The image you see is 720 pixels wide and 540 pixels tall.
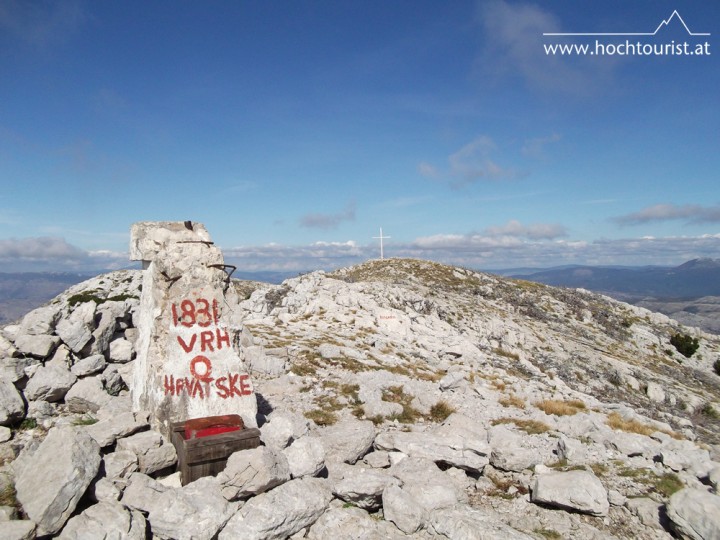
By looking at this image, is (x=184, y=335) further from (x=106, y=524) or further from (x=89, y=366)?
(x=89, y=366)

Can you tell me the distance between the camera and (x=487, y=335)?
43719 millimetres

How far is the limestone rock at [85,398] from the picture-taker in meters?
11.4

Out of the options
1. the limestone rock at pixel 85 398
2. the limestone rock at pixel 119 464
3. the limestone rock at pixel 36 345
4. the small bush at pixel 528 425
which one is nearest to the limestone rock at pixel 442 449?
the small bush at pixel 528 425

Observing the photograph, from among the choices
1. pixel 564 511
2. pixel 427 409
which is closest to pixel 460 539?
pixel 564 511

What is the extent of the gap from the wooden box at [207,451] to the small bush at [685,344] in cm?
6937

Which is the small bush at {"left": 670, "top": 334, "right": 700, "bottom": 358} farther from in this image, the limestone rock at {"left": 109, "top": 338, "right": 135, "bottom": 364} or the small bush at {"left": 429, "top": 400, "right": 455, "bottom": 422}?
the limestone rock at {"left": 109, "top": 338, "right": 135, "bottom": 364}

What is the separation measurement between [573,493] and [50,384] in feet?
42.5

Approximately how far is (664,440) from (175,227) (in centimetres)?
1823

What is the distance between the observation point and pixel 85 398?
11492 mm

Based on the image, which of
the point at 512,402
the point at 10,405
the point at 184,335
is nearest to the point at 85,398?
the point at 10,405

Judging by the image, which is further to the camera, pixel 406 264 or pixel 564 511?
pixel 406 264

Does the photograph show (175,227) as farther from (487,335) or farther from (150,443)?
(487,335)

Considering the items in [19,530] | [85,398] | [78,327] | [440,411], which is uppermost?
[78,327]

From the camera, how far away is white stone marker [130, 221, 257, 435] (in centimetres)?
984
